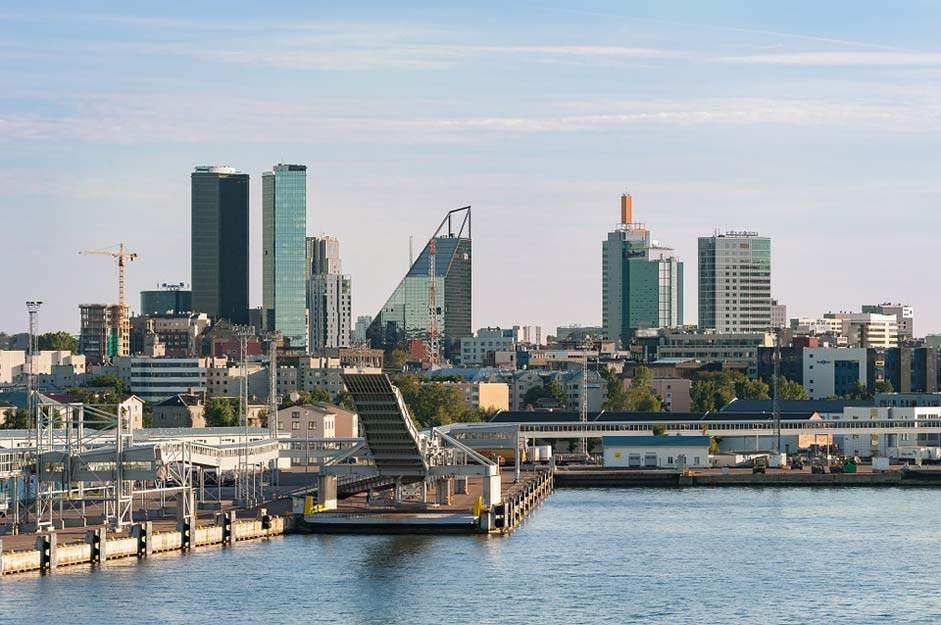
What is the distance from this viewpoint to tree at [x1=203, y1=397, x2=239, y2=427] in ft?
488

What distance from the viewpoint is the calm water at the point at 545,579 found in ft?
178

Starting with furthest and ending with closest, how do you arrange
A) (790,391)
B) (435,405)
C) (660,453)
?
(790,391)
(435,405)
(660,453)

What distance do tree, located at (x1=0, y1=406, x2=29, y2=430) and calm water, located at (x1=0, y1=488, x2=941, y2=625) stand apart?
173 ft

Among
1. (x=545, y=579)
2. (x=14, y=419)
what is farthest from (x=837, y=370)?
(x=545, y=579)

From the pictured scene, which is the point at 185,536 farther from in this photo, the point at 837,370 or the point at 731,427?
the point at 837,370

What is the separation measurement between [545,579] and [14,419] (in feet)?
246

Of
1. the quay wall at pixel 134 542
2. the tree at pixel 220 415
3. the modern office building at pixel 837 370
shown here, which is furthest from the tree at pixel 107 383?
the quay wall at pixel 134 542

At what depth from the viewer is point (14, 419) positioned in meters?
130

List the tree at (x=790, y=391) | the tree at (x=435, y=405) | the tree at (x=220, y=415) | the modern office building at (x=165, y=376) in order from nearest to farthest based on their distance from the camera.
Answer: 1. the tree at (x=220, y=415)
2. the tree at (x=435, y=405)
3. the tree at (x=790, y=391)
4. the modern office building at (x=165, y=376)

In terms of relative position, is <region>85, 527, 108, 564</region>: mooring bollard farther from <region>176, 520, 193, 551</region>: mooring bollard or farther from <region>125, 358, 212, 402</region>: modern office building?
<region>125, 358, 212, 402</region>: modern office building

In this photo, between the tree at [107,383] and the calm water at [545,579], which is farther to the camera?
the tree at [107,383]

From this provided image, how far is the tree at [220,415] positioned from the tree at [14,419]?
51.1 feet

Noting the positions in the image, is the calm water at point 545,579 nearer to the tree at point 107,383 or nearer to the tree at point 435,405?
the tree at point 435,405

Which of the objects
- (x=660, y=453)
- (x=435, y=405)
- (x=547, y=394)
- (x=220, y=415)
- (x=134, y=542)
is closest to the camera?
(x=134, y=542)
